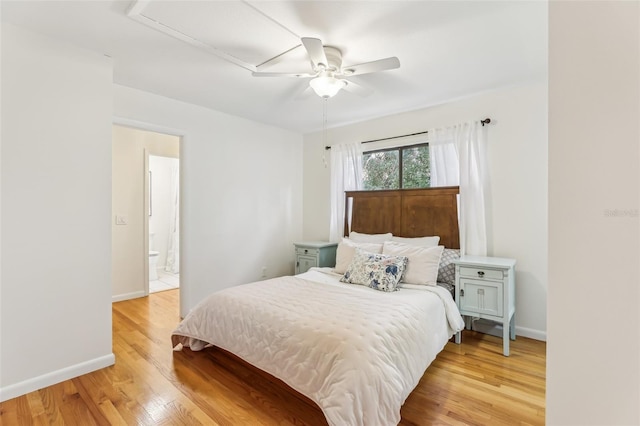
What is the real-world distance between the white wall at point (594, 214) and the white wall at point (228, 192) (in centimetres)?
342

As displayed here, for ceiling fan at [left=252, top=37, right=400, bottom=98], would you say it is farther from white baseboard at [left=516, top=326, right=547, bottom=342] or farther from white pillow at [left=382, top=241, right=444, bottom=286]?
white baseboard at [left=516, top=326, right=547, bottom=342]

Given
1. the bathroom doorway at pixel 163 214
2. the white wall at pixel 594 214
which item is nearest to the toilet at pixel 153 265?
the bathroom doorway at pixel 163 214

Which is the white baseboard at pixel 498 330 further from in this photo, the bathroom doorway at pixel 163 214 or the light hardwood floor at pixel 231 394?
the bathroom doorway at pixel 163 214

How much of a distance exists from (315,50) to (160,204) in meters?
5.42

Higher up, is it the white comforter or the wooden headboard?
the wooden headboard

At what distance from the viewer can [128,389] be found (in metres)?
2.06

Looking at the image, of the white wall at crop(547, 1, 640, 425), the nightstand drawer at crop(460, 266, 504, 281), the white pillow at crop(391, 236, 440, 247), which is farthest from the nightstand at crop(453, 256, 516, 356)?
the white wall at crop(547, 1, 640, 425)

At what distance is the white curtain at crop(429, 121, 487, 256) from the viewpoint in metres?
3.10

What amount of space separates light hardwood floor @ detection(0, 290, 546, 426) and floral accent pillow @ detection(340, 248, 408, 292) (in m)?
0.75

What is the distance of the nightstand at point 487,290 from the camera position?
255 cm

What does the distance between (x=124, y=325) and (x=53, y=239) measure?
4.97ft

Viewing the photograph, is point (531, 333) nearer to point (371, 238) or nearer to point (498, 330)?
point (498, 330)

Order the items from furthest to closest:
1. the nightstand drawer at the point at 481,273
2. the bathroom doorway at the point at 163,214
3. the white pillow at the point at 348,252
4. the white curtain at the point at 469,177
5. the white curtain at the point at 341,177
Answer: the bathroom doorway at the point at 163,214, the white curtain at the point at 341,177, the white pillow at the point at 348,252, the white curtain at the point at 469,177, the nightstand drawer at the point at 481,273

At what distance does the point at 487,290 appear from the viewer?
8.66 ft
